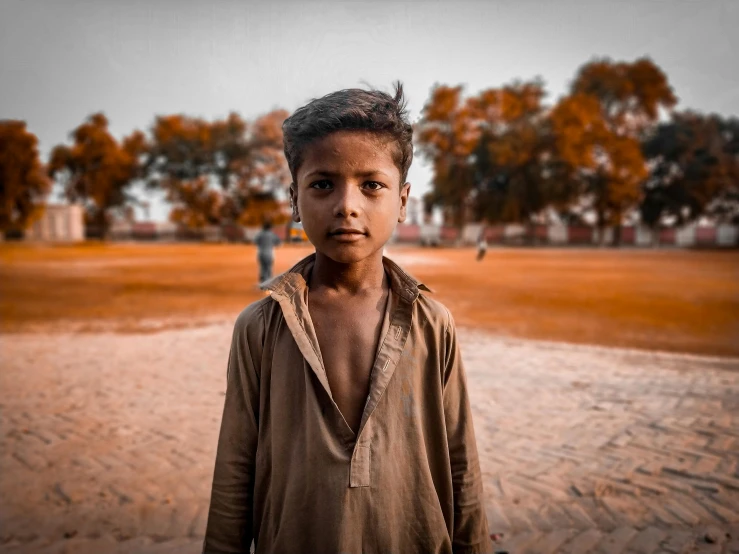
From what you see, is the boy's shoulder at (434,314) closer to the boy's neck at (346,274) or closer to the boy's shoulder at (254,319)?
the boy's neck at (346,274)

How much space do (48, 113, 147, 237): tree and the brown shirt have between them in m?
49.4

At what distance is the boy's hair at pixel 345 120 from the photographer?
4.96ft

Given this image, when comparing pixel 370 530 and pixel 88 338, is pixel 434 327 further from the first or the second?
pixel 88 338

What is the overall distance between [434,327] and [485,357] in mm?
5638

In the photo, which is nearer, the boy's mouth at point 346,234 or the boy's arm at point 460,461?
the boy's mouth at point 346,234

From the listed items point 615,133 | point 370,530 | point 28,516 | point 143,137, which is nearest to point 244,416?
point 370,530

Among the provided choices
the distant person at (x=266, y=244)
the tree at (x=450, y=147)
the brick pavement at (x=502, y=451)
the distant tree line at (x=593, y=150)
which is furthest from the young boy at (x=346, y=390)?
the distant tree line at (x=593, y=150)

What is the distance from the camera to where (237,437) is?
1.59 m

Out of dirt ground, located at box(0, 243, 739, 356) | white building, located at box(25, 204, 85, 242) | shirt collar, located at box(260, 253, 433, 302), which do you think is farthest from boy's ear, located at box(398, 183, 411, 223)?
white building, located at box(25, 204, 85, 242)

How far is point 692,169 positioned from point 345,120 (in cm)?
4902

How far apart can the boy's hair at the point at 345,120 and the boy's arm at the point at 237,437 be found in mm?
529

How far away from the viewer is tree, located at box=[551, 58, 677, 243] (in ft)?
131

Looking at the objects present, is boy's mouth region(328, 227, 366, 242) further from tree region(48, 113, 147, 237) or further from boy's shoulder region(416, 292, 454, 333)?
tree region(48, 113, 147, 237)

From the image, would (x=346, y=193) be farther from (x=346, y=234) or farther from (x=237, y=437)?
(x=237, y=437)
